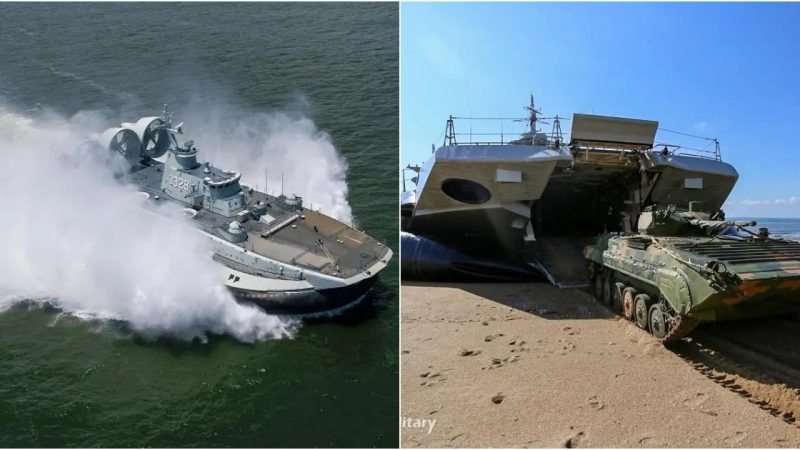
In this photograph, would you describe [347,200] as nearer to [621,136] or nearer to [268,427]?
[621,136]

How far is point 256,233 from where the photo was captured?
54.5 feet

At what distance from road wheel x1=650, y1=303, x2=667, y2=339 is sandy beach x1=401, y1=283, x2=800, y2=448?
21 cm

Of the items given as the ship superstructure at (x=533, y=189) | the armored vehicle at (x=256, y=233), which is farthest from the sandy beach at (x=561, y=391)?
the ship superstructure at (x=533, y=189)

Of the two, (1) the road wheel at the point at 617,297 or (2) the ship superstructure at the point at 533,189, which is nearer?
(1) the road wheel at the point at 617,297

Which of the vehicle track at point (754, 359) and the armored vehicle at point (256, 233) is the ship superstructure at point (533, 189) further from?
the vehicle track at point (754, 359)

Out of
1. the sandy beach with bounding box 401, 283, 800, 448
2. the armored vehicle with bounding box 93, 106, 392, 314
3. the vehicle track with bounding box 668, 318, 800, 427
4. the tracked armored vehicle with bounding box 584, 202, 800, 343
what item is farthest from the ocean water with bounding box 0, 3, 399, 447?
the vehicle track with bounding box 668, 318, 800, 427

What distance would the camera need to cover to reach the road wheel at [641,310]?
1102cm

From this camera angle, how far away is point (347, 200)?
70.4 feet

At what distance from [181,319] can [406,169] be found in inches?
406

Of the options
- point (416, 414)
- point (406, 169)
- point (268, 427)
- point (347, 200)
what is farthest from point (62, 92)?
point (416, 414)

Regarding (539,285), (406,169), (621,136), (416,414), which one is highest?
(621,136)

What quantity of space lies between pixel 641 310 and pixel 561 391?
14.1 ft

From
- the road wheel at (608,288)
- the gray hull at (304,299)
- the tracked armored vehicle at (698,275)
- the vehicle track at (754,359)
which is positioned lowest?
the gray hull at (304,299)

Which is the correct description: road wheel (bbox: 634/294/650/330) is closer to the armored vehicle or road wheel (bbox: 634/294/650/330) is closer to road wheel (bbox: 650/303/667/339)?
road wheel (bbox: 650/303/667/339)
